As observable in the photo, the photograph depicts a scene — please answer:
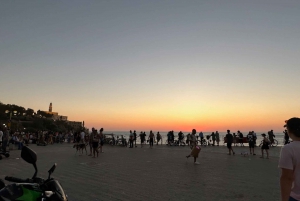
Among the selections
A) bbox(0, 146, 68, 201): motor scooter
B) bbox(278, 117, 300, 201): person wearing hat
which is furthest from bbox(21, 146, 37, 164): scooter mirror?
bbox(278, 117, 300, 201): person wearing hat

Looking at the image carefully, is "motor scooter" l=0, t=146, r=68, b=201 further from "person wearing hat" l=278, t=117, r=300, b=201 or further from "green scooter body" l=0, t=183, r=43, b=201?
"person wearing hat" l=278, t=117, r=300, b=201

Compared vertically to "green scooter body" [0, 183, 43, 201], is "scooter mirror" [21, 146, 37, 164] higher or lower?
higher

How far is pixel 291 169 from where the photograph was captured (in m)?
2.92

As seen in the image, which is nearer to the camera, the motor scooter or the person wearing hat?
the motor scooter

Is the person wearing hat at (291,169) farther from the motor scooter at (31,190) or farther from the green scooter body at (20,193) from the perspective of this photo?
the green scooter body at (20,193)

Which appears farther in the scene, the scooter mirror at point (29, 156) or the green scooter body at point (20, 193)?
the scooter mirror at point (29, 156)

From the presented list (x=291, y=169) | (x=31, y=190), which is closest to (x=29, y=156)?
(x=31, y=190)

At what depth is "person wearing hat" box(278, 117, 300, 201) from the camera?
2.92 m

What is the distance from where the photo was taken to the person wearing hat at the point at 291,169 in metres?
2.92

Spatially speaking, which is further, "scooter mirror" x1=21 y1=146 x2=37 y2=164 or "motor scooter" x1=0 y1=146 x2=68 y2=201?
"scooter mirror" x1=21 y1=146 x2=37 y2=164

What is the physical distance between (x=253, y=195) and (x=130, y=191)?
10.7ft

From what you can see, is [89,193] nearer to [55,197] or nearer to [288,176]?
[55,197]

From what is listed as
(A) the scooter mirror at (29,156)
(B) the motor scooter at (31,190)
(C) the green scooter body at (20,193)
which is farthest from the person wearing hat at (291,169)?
(A) the scooter mirror at (29,156)

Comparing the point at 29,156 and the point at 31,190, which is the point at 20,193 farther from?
the point at 29,156
